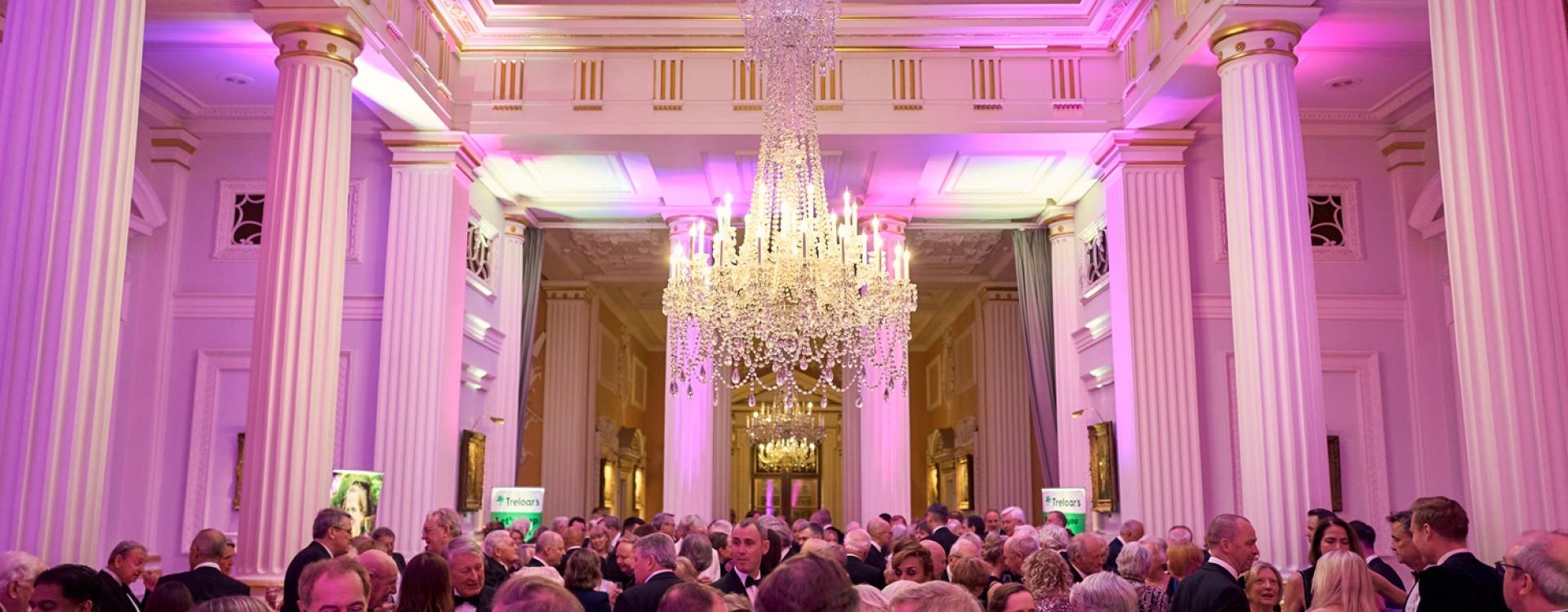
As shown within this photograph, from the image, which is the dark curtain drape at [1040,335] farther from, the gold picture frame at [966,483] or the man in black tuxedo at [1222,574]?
the man in black tuxedo at [1222,574]

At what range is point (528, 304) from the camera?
14703 mm

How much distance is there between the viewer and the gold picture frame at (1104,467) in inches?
470

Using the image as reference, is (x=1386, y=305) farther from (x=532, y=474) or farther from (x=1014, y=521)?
(x=532, y=474)

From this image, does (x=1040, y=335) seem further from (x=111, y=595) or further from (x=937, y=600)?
(x=937, y=600)

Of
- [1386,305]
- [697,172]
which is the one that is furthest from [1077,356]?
[697,172]

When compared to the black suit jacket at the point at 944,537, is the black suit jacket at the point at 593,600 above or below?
below

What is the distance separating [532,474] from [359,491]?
1010cm

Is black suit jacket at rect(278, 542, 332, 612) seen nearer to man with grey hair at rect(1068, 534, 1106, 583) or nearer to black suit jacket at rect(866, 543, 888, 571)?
black suit jacket at rect(866, 543, 888, 571)

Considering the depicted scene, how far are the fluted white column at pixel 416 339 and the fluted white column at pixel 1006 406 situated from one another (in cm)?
975

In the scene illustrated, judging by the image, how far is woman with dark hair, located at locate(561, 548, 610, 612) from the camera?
527 centimetres

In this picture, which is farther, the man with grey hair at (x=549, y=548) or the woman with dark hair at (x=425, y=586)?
the man with grey hair at (x=549, y=548)

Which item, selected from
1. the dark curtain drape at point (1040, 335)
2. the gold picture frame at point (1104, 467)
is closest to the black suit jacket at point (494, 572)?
the gold picture frame at point (1104, 467)

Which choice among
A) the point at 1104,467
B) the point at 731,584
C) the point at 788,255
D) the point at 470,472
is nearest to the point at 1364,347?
the point at 1104,467

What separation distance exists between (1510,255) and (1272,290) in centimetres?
294
